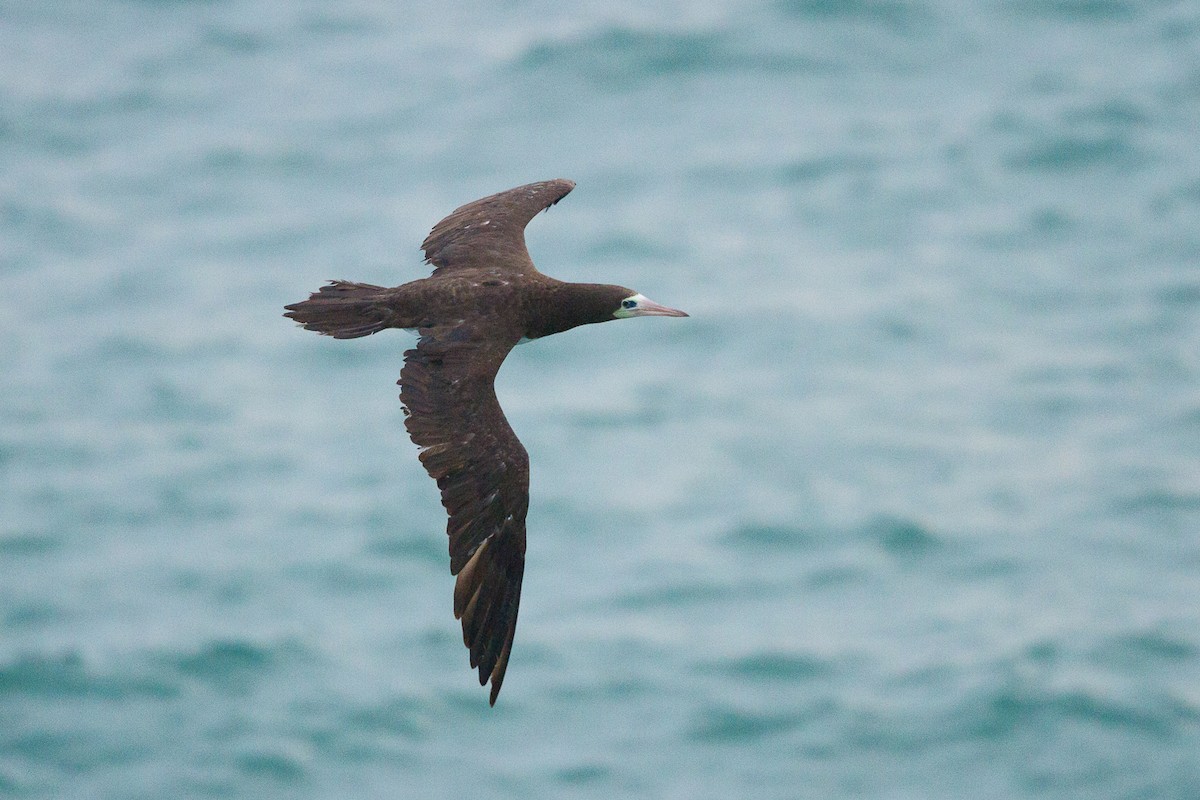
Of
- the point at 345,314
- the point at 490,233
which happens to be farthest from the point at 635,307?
the point at 345,314

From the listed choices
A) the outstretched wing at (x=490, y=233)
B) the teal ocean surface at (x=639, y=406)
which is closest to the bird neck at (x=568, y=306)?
the outstretched wing at (x=490, y=233)

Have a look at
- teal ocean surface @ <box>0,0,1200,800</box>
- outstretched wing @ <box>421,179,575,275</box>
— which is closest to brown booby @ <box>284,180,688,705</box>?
outstretched wing @ <box>421,179,575,275</box>

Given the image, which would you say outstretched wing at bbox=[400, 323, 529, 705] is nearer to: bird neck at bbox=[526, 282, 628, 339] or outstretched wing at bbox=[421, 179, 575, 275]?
bird neck at bbox=[526, 282, 628, 339]

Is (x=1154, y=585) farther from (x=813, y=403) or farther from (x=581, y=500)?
(x=581, y=500)

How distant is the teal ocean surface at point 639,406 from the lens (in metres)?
29.1

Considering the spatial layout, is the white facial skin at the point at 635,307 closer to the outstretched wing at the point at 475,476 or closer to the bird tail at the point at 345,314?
the outstretched wing at the point at 475,476

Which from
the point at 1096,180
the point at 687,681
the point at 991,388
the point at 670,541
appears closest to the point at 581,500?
the point at 670,541

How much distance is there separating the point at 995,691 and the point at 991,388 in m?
6.32

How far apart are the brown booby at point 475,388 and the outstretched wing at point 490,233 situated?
0.47 metres

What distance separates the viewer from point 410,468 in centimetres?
3275

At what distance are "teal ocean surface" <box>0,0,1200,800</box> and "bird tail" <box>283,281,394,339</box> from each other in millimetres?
16044

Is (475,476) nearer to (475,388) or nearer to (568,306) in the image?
(475,388)

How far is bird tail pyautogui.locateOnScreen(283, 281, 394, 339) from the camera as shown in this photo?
13.5 meters

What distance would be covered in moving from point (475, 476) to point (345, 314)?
5.45ft
